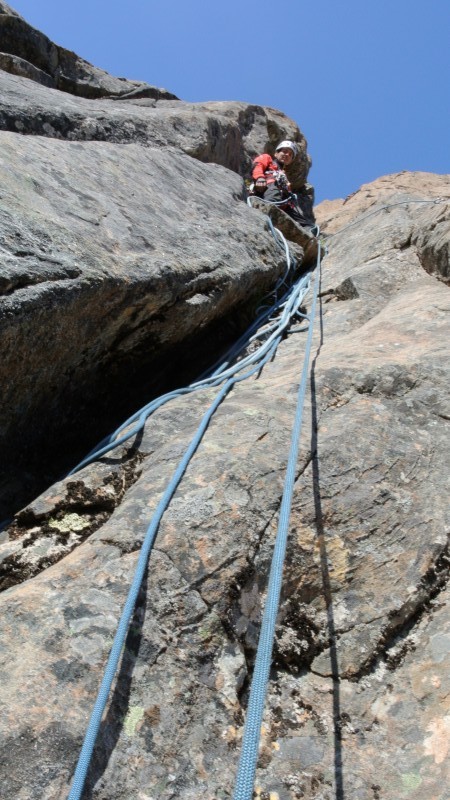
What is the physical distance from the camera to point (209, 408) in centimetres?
344

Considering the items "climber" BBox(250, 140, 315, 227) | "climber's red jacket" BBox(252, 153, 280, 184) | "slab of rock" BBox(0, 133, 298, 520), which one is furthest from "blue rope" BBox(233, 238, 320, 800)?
"climber's red jacket" BBox(252, 153, 280, 184)

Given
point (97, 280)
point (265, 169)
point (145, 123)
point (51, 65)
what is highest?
point (51, 65)

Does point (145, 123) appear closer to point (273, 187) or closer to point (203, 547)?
point (273, 187)

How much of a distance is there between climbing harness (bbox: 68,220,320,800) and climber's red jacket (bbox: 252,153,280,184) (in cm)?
239

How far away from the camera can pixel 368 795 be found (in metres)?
2.07

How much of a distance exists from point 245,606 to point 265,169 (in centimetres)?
788

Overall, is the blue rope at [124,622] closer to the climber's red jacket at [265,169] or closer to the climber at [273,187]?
the climber at [273,187]

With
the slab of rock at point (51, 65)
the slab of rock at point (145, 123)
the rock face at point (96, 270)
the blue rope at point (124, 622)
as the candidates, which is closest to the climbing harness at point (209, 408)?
the blue rope at point (124, 622)

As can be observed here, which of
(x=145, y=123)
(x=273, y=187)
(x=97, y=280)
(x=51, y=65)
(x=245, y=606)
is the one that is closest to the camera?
(x=245, y=606)

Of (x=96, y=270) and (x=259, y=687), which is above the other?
(x=96, y=270)

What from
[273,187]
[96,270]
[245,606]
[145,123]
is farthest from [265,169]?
[245,606]

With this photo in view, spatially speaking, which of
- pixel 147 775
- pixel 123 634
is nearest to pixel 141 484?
pixel 123 634

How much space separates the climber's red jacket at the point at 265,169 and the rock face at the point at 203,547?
4658 millimetres

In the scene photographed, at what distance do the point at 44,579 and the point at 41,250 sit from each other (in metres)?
1.65
